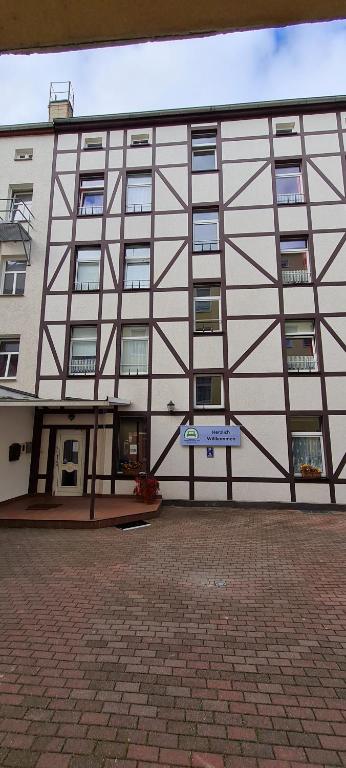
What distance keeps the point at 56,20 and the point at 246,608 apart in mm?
5546

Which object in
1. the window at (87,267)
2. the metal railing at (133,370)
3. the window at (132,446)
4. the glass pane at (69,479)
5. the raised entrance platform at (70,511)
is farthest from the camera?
the window at (87,267)

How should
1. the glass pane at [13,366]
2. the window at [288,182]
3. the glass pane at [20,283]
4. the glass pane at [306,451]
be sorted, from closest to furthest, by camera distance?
the glass pane at [306,451], the glass pane at [13,366], the window at [288,182], the glass pane at [20,283]

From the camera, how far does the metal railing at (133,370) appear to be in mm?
12273

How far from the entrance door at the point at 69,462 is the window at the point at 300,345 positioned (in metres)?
7.12

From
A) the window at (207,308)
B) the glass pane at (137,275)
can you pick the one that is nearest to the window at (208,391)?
the window at (207,308)

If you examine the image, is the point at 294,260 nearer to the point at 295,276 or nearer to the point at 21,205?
the point at 295,276

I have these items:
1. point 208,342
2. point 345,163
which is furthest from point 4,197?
point 345,163

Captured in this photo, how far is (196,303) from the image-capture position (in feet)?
41.4

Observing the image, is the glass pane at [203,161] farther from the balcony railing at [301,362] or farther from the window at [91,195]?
the balcony railing at [301,362]

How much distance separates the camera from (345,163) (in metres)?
12.9

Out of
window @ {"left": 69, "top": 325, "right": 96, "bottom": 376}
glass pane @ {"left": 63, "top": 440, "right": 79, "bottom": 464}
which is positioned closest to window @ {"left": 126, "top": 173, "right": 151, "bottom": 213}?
window @ {"left": 69, "top": 325, "right": 96, "bottom": 376}

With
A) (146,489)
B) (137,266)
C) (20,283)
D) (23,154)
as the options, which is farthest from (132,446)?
(23,154)

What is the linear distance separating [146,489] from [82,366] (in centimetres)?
456

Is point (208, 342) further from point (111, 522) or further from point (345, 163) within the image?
point (345, 163)
